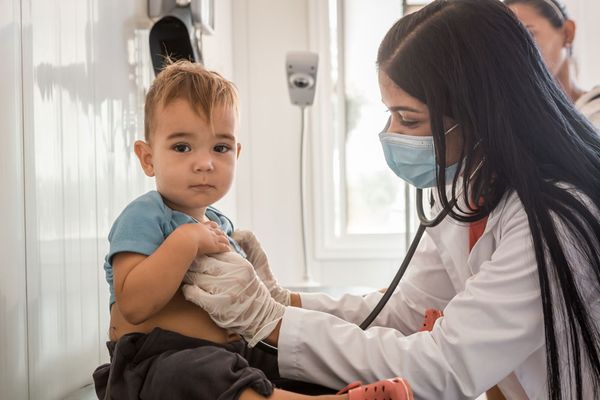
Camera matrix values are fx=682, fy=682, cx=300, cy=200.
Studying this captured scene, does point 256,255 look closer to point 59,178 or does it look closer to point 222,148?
point 222,148

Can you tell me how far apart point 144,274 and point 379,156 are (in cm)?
278

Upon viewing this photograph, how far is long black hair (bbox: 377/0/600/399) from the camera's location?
3.28ft

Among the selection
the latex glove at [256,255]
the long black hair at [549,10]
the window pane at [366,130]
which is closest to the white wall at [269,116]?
the window pane at [366,130]

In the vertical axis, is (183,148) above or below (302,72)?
below

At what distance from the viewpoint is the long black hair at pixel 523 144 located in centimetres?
100

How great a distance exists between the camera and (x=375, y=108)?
3676 mm

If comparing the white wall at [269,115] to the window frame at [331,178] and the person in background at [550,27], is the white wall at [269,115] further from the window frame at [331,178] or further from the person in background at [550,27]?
the person in background at [550,27]

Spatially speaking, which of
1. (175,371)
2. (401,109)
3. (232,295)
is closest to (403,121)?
(401,109)

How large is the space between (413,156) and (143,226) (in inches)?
18.8

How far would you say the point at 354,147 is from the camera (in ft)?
12.1

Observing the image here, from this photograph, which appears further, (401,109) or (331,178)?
(331,178)

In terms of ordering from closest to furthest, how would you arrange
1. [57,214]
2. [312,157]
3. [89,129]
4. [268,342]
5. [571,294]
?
[571,294] < [268,342] < [57,214] < [89,129] < [312,157]

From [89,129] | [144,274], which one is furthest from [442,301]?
[89,129]

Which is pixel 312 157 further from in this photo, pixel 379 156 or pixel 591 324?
pixel 591 324
